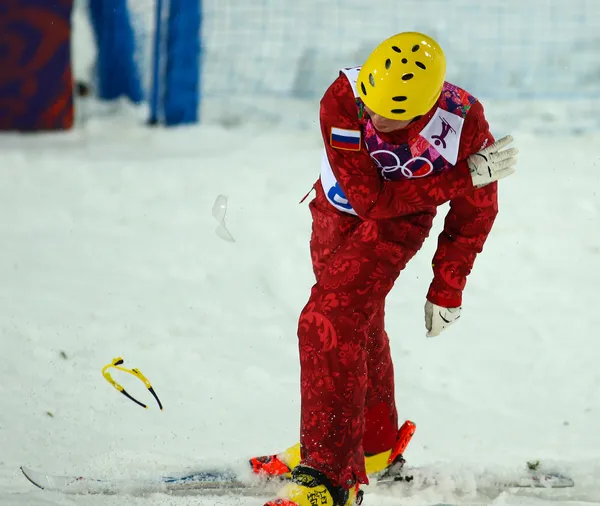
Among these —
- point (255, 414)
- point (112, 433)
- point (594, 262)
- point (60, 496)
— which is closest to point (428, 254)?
point (594, 262)

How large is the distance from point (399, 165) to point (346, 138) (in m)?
0.17

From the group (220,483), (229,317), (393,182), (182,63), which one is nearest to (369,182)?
(393,182)

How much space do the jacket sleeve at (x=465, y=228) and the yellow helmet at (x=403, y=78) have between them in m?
0.19

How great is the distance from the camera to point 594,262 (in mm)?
5078

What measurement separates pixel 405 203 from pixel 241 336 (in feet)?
5.95

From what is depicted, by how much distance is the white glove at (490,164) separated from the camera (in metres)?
2.68

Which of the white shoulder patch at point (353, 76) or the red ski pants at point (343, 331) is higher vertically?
the white shoulder patch at point (353, 76)

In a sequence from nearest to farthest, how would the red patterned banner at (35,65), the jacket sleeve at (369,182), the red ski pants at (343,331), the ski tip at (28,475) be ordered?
the jacket sleeve at (369,182), the red ski pants at (343,331), the ski tip at (28,475), the red patterned banner at (35,65)

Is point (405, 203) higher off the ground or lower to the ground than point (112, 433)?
higher

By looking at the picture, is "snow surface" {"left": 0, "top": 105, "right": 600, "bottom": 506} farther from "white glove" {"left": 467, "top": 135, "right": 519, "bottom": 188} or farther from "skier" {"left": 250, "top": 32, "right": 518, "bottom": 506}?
"white glove" {"left": 467, "top": 135, "right": 519, "bottom": 188}

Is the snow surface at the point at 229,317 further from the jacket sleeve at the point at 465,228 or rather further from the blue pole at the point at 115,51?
the jacket sleeve at the point at 465,228

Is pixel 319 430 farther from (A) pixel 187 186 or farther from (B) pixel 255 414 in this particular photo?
(A) pixel 187 186

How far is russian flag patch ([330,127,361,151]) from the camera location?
265 cm

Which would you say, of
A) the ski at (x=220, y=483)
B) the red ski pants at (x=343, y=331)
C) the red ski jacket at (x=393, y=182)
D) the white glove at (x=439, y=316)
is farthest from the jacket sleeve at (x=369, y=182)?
the ski at (x=220, y=483)
